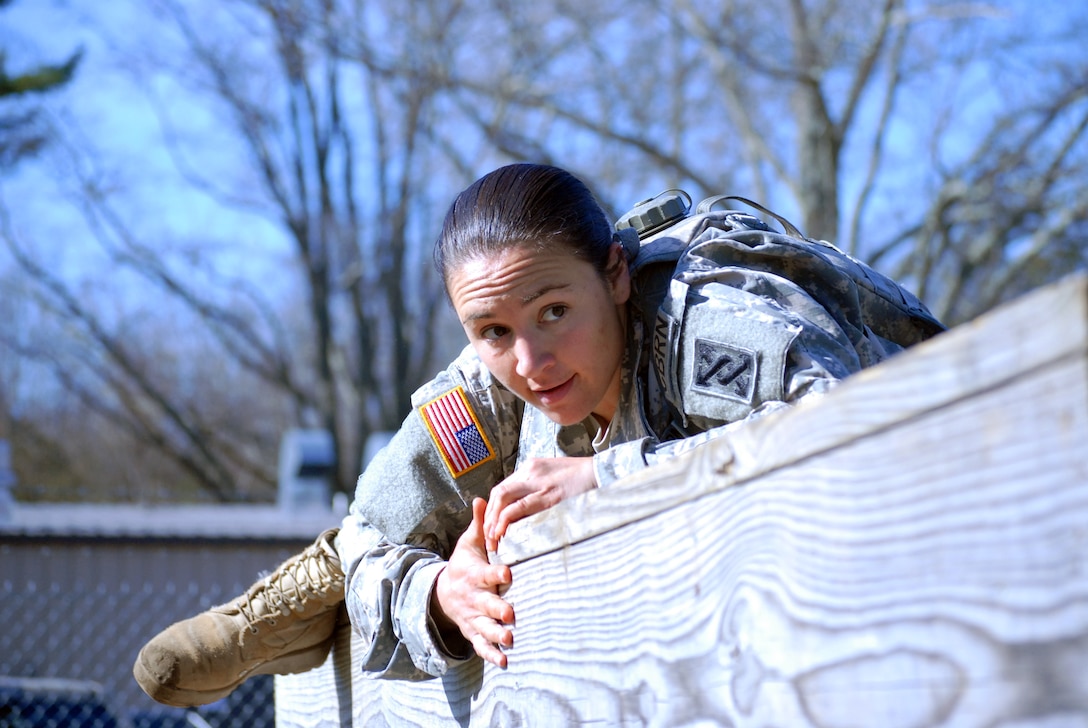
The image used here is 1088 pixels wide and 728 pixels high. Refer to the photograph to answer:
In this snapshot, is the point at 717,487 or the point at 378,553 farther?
the point at 378,553

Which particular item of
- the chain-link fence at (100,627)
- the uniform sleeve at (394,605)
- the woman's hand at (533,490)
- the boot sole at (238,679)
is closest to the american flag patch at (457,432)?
the uniform sleeve at (394,605)

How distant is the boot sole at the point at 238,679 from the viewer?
2611mm

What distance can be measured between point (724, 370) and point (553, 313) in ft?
1.20

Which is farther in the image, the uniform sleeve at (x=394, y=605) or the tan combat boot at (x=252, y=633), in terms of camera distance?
the tan combat boot at (x=252, y=633)

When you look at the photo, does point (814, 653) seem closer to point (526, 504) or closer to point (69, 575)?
point (526, 504)

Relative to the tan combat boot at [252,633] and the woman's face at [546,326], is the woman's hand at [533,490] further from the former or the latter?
the tan combat boot at [252,633]

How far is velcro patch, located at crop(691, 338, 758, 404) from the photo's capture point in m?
1.75

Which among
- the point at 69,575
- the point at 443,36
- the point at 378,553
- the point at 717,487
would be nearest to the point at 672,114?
the point at 443,36

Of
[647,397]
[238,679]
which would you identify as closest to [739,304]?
[647,397]

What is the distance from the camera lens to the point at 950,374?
795 mm

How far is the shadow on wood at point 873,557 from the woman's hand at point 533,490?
25 cm

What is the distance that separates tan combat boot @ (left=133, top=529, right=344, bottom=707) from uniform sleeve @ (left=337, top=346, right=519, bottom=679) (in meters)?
0.14

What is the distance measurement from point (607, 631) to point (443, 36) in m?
13.7

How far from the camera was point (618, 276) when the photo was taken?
7.02 feet
